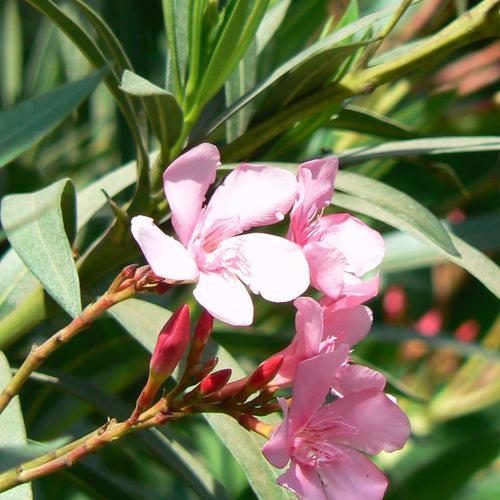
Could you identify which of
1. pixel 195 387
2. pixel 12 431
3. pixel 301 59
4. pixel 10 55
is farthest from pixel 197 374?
pixel 10 55

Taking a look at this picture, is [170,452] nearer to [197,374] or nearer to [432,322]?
[197,374]

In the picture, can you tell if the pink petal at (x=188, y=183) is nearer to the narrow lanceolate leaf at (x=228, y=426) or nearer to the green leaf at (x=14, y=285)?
the narrow lanceolate leaf at (x=228, y=426)

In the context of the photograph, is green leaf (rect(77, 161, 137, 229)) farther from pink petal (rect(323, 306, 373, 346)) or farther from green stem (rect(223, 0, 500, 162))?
pink petal (rect(323, 306, 373, 346))

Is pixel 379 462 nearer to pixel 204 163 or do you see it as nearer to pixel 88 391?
pixel 88 391

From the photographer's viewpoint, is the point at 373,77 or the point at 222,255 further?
the point at 373,77

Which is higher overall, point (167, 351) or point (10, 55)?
point (167, 351)

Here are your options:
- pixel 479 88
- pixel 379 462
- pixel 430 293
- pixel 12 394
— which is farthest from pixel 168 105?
pixel 430 293

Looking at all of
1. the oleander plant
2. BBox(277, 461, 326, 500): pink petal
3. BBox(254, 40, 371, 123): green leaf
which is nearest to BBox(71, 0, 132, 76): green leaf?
the oleander plant
